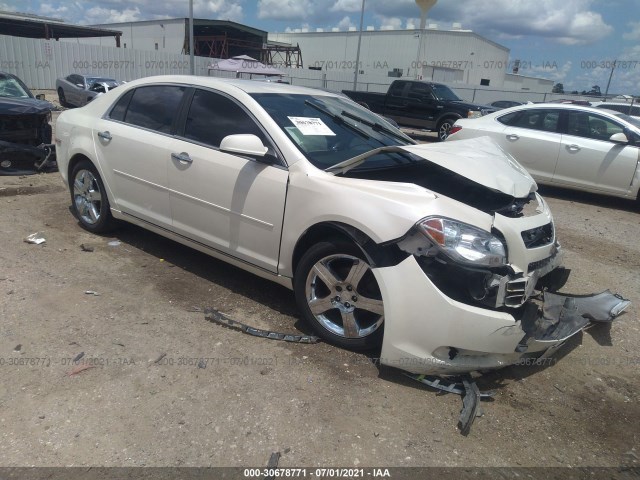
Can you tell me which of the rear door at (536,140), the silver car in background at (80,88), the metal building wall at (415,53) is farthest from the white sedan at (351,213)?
the metal building wall at (415,53)

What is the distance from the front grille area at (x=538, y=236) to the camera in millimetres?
2980

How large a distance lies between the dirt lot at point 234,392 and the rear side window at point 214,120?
126 cm

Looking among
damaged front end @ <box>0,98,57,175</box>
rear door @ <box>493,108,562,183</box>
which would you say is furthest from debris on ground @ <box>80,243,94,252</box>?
rear door @ <box>493,108,562,183</box>

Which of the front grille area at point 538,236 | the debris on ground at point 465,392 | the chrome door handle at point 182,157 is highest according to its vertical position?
the chrome door handle at point 182,157

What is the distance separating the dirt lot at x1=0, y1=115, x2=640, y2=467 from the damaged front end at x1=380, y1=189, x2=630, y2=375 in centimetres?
29

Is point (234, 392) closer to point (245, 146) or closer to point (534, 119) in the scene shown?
point (245, 146)

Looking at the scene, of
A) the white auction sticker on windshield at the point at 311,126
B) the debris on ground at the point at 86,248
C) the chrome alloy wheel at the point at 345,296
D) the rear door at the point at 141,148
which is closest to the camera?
the chrome alloy wheel at the point at 345,296

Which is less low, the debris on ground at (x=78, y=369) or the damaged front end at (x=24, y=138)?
the damaged front end at (x=24, y=138)

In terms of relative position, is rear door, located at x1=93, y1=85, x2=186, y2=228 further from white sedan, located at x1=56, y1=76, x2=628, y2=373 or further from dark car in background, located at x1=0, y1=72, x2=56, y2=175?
dark car in background, located at x1=0, y1=72, x2=56, y2=175

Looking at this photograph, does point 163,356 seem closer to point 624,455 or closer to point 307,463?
point 307,463

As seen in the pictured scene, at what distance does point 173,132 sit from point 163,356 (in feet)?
6.42

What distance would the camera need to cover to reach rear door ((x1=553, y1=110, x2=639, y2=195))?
7762mm

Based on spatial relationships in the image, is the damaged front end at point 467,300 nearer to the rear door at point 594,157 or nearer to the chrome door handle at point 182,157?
the chrome door handle at point 182,157

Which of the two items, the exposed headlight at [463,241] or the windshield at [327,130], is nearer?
the exposed headlight at [463,241]
